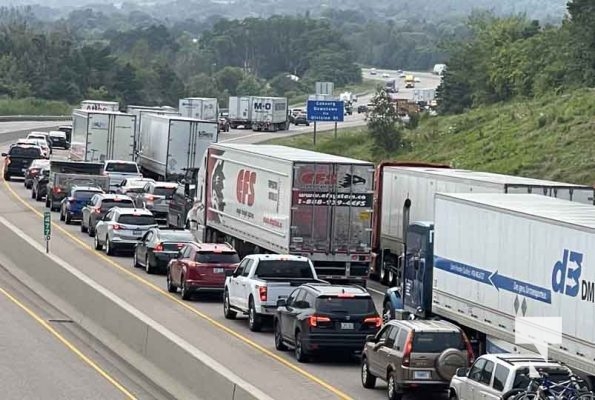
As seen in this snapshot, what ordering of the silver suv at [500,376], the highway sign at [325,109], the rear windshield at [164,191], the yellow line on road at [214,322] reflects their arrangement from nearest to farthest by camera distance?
1. the silver suv at [500,376]
2. the yellow line on road at [214,322]
3. the rear windshield at [164,191]
4. the highway sign at [325,109]

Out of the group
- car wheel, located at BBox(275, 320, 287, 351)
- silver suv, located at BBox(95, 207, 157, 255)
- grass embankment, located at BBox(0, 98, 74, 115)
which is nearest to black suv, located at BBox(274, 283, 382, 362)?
car wheel, located at BBox(275, 320, 287, 351)

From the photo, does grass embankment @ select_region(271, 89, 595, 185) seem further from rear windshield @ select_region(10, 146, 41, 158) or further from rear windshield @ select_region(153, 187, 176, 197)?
rear windshield @ select_region(10, 146, 41, 158)

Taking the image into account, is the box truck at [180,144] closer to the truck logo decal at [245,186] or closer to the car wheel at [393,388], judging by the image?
the truck logo decal at [245,186]

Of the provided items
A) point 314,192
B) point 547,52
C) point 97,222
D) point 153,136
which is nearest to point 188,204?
point 97,222

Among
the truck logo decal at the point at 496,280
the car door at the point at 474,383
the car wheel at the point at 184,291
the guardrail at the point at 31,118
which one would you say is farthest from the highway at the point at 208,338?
the guardrail at the point at 31,118

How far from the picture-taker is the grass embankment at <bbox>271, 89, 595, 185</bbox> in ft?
207

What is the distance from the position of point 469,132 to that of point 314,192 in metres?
40.6

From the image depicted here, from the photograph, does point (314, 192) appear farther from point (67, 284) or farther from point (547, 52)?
point (547, 52)

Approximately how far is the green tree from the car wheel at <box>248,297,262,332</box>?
4963 cm

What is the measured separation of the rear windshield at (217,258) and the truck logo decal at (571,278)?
14204 mm

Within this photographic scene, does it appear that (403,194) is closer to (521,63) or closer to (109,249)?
(109,249)

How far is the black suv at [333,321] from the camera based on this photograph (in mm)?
27484

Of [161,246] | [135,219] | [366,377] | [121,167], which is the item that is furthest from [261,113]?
[366,377]

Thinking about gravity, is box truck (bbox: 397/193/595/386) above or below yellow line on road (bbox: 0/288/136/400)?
above
